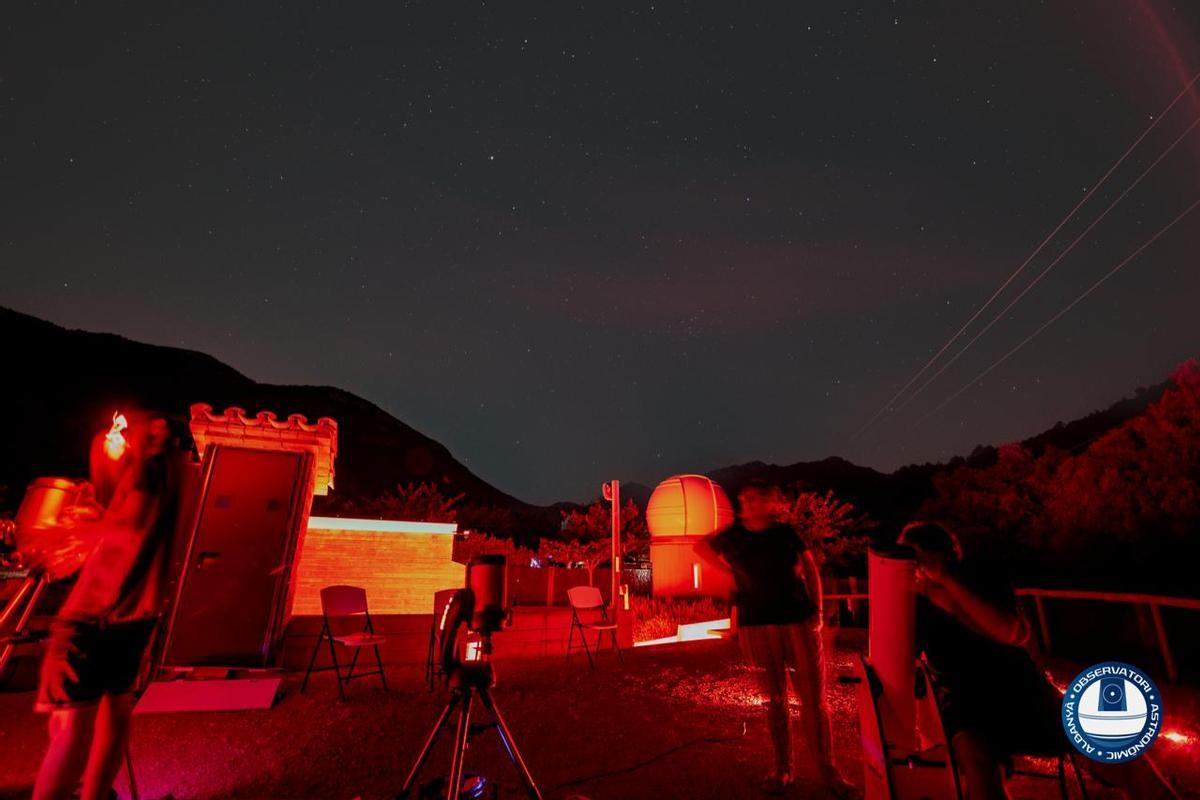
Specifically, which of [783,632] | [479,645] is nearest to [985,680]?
[783,632]

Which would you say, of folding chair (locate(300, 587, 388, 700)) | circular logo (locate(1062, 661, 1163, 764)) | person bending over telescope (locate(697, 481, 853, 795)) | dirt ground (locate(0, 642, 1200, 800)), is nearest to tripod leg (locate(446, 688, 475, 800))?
dirt ground (locate(0, 642, 1200, 800))

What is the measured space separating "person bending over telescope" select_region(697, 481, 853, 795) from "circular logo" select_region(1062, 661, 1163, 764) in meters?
1.35

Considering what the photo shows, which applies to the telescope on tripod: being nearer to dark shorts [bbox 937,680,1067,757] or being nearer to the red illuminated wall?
dark shorts [bbox 937,680,1067,757]

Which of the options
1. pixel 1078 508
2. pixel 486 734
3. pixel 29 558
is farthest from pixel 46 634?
pixel 1078 508

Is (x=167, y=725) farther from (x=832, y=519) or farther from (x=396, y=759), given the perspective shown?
(x=832, y=519)

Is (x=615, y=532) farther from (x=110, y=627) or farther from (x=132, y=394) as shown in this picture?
(x=132, y=394)

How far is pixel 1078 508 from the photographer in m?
16.7

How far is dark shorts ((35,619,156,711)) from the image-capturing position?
2.37 m

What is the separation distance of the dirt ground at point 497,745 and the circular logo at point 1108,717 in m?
1.61

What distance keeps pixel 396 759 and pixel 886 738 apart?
342 cm

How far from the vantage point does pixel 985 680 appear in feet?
7.72

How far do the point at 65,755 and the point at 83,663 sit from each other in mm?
353

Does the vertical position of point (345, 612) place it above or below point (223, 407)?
below

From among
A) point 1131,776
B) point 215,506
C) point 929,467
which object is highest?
point 929,467
